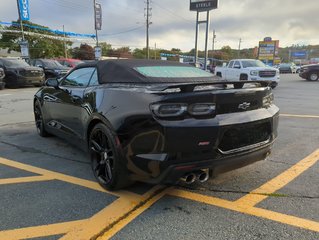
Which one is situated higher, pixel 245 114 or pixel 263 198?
pixel 245 114

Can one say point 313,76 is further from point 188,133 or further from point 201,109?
point 188,133

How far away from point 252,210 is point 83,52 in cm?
7015

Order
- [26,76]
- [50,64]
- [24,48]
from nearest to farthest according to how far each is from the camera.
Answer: [26,76] < [50,64] < [24,48]

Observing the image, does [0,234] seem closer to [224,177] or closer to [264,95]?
[224,177]

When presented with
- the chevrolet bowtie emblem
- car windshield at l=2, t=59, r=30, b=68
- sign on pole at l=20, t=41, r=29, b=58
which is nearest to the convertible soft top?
the chevrolet bowtie emblem

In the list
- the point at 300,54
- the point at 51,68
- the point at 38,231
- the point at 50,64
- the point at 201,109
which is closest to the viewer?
the point at 38,231

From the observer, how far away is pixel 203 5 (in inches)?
914

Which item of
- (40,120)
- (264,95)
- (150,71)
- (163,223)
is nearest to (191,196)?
(163,223)

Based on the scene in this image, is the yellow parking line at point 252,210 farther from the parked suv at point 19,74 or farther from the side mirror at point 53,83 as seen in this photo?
the parked suv at point 19,74

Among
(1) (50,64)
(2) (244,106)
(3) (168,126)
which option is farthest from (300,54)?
(3) (168,126)

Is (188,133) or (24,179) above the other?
(188,133)

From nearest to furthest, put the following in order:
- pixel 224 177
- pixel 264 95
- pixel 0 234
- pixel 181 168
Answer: pixel 0 234 → pixel 181 168 → pixel 264 95 → pixel 224 177

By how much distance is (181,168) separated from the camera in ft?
9.64

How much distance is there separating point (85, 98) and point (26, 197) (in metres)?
1.38
